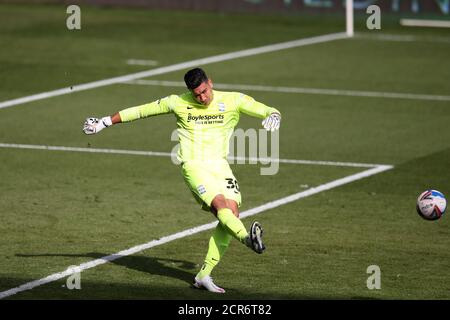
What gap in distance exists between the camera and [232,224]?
534 inches

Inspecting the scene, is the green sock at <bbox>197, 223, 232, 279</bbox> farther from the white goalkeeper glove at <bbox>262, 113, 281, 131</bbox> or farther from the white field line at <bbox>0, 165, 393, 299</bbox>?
the white field line at <bbox>0, 165, 393, 299</bbox>

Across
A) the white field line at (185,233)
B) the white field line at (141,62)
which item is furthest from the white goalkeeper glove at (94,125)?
the white field line at (141,62)

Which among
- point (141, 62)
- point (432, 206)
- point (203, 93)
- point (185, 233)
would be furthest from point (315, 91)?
point (203, 93)

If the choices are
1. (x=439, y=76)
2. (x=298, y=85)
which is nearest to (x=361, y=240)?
(x=298, y=85)

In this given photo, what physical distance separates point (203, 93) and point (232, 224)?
1.71 metres

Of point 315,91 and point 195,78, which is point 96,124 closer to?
point 195,78

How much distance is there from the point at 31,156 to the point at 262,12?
73.3 ft

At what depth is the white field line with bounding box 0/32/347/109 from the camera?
28375 mm

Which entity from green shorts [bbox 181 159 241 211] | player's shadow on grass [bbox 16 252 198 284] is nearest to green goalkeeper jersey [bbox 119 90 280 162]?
green shorts [bbox 181 159 241 211]

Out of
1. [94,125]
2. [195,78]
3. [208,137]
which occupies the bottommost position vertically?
[208,137]

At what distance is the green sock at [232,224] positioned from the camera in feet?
44.3

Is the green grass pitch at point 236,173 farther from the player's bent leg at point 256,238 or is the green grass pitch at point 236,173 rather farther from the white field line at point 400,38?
the player's bent leg at point 256,238

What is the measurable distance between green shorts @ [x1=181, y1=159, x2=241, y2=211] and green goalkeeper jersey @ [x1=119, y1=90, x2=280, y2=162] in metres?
0.14

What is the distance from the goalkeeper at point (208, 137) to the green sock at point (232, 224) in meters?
0.01
